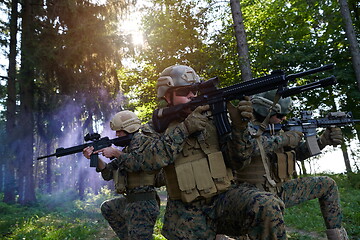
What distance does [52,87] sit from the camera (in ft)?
47.4

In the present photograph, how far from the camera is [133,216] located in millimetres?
4426

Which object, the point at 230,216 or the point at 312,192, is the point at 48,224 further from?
the point at 230,216

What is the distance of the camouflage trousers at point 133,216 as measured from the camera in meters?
4.31

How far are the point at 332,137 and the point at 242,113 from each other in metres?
2.88

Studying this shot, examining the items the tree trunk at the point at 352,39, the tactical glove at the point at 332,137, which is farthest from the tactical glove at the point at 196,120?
the tree trunk at the point at 352,39

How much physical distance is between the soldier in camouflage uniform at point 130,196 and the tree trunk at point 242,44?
4723mm

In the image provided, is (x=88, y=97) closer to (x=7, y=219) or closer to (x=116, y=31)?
(x=116, y=31)

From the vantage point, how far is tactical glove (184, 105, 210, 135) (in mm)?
3049

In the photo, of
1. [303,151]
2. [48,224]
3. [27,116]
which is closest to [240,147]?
[303,151]

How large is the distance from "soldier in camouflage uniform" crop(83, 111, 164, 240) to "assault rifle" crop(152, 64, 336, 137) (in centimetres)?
121

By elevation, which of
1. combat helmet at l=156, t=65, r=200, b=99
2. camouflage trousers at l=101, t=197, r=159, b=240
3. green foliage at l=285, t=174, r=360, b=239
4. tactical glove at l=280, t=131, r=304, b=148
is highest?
combat helmet at l=156, t=65, r=200, b=99

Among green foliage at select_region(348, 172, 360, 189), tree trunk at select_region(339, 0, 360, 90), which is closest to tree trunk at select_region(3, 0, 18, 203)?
tree trunk at select_region(339, 0, 360, 90)

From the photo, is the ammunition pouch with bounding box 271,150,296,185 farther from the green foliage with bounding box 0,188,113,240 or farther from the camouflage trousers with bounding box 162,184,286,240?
the green foliage with bounding box 0,188,113,240

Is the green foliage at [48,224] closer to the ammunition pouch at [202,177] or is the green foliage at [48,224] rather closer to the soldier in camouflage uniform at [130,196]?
the soldier in camouflage uniform at [130,196]
